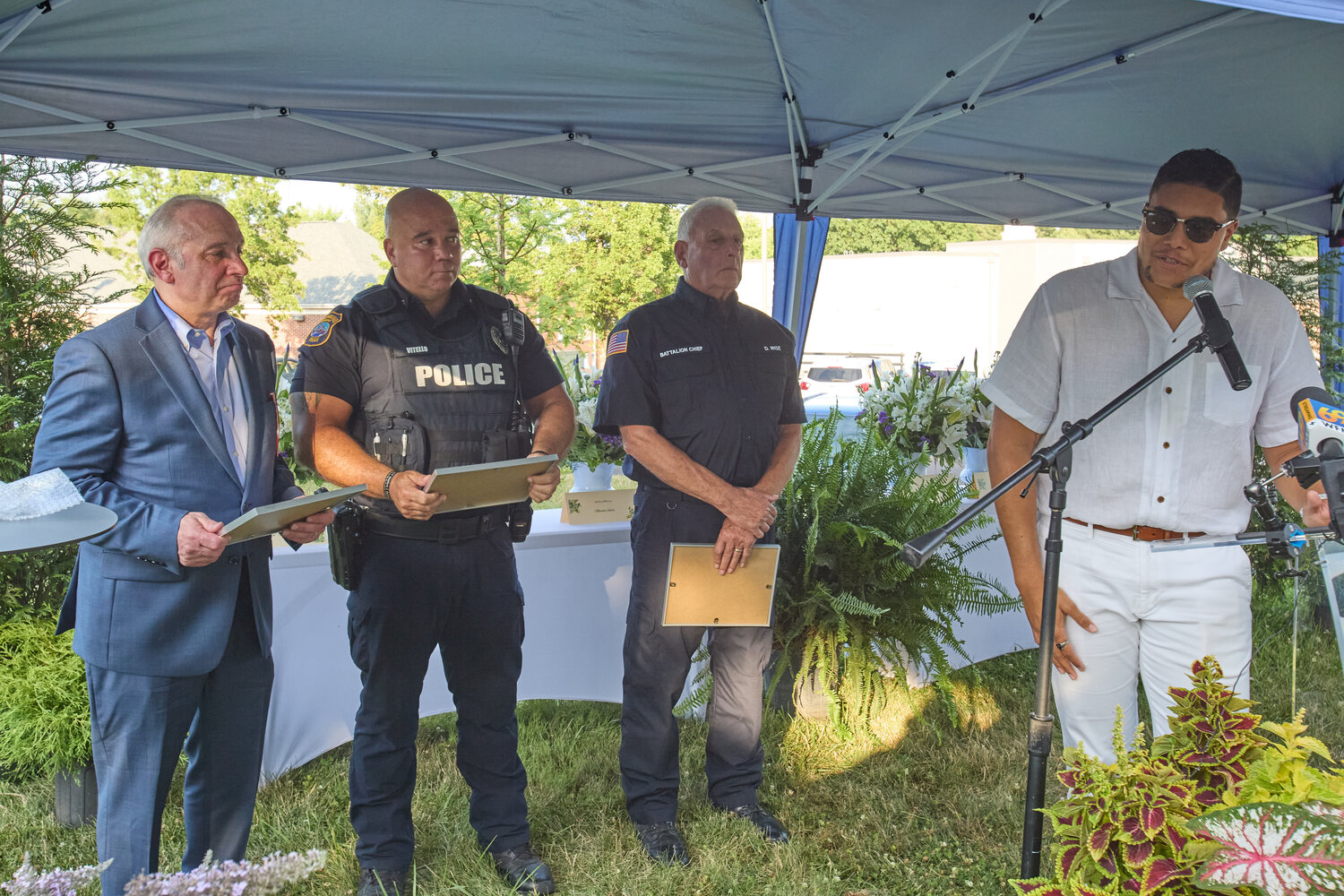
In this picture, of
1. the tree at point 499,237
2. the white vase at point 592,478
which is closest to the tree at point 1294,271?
the white vase at point 592,478

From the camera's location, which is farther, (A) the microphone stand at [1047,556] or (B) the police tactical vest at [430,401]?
(B) the police tactical vest at [430,401]

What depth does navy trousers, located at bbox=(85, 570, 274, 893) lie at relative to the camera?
7.00ft

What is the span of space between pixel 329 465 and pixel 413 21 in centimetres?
129

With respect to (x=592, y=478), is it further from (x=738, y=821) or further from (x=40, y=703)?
(x=40, y=703)

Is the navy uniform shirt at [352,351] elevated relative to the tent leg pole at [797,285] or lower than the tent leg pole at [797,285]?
lower

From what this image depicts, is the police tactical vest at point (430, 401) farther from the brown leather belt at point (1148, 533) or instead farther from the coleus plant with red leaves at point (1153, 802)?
the coleus plant with red leaves at point (1153, 802)

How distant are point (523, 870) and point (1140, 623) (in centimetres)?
176

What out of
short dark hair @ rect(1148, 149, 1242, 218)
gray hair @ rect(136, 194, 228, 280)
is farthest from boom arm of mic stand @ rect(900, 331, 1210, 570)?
gray hair @ rect(136, 194, 228, 280)

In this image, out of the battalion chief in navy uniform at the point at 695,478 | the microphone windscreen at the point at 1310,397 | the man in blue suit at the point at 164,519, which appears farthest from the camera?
the battalion chief in navy uniform at the point at 695,478

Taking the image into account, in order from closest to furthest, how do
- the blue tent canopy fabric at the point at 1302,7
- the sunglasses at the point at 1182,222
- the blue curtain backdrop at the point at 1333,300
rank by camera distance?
1. the blue tent canopy fabric at the point at 1302,7
2. the sunglasses at the point at 1182,222
3. the blue curtain backdrop at the point at 1333,300

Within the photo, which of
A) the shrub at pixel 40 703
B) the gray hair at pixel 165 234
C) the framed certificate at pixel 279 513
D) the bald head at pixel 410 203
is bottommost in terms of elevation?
the shrub at pixel 40 703

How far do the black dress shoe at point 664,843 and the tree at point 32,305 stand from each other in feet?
7.01

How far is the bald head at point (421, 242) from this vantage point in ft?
8.47

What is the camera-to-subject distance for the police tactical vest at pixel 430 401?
2.53m
